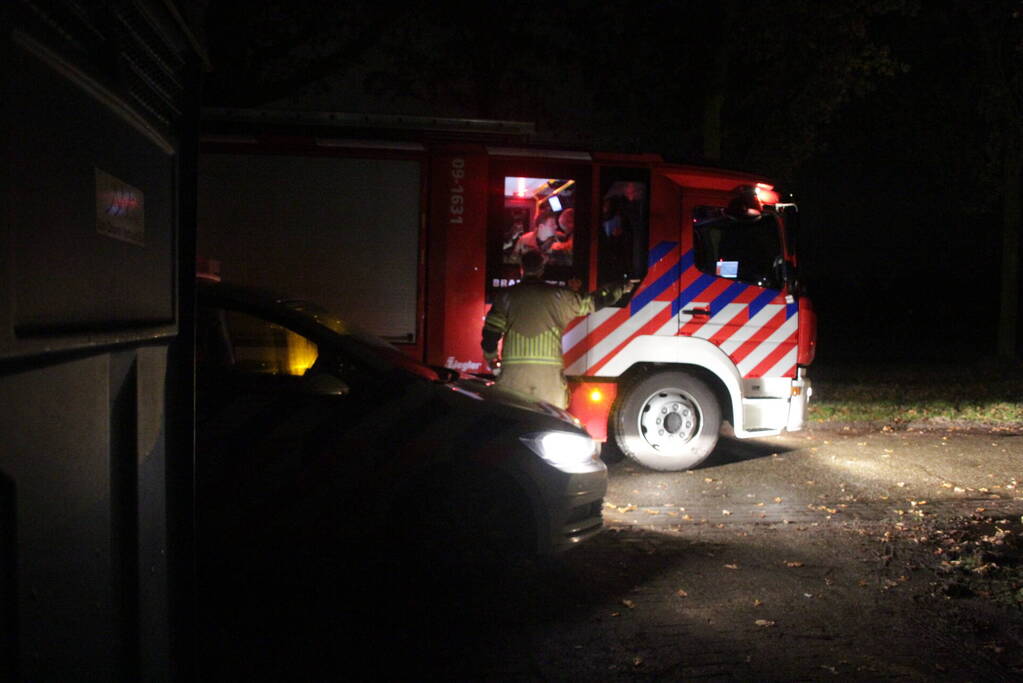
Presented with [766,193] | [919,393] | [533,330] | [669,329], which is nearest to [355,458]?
[533,330]

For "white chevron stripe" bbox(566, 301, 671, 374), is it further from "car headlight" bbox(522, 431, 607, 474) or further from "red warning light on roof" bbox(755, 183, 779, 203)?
"car headlight" bbox(522, 431, 607, 474)

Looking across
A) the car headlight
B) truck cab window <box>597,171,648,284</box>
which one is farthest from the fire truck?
the car headlight

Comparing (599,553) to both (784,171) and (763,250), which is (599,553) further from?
(784,171)

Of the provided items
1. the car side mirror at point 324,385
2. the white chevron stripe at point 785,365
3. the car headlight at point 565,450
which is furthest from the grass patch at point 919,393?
the car side mirror at point 324,385

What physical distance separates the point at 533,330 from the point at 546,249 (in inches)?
50.1

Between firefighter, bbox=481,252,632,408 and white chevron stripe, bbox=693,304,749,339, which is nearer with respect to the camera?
firefighter, bbox=481,252,632,408

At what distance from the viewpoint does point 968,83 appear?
730 inches

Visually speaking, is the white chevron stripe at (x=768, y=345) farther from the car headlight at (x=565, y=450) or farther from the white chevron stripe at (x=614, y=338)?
the car headlight at (x=565, y=450)

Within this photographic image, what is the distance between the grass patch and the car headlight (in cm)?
711

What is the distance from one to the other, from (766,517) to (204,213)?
16.8ft

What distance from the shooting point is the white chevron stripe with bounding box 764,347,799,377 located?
834 cm

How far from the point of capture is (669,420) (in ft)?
27.3

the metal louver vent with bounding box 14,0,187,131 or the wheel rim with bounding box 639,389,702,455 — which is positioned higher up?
the metal louver vent with bounding box 14,0,187,131

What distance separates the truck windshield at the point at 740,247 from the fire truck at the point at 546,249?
0.02 m
